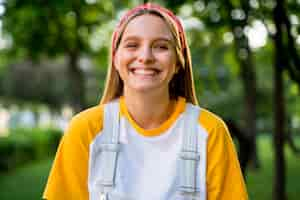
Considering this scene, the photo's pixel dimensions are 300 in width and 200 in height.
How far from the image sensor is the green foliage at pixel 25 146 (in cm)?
1500

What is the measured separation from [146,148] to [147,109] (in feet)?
0.49

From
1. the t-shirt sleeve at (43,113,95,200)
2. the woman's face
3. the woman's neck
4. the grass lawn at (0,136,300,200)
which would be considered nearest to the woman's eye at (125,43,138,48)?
the woman's face

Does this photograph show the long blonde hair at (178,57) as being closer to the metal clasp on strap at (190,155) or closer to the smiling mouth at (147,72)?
the smiling mouth at (147,72)

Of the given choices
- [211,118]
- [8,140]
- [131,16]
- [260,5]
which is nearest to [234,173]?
[211,118]

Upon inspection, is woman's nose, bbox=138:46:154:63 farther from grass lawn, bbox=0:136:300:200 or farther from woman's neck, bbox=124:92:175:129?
grass lawn, bbox=0:136:300:200

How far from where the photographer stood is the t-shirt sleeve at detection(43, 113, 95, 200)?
187 cm

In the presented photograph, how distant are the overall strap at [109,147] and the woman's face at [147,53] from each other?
13 centimetres

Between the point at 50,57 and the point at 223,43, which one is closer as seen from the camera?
the point at 223,43

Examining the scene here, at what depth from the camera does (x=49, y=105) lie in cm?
2998

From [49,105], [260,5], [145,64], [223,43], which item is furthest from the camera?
[49,105]

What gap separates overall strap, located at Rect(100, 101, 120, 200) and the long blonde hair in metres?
0.14

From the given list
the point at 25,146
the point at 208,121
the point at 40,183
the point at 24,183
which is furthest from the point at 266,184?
the point at 208,121

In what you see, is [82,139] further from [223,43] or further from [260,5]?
[223,43]

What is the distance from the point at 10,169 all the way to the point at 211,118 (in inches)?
573
